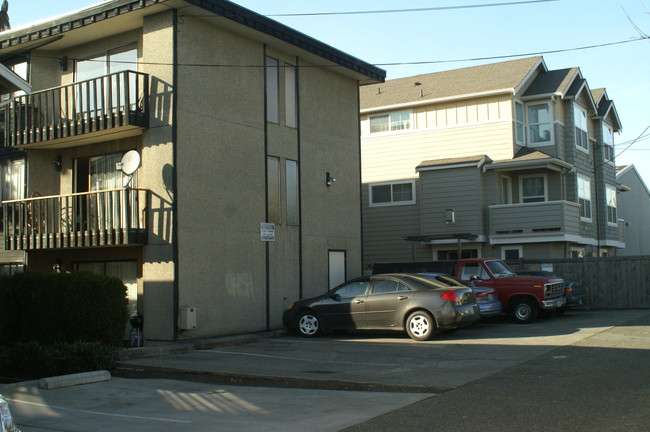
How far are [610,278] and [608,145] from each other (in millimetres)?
12829

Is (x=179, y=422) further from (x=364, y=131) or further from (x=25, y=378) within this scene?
(x=364, y=131)

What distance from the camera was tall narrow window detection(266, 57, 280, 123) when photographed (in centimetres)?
1881

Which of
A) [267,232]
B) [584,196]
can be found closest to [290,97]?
[267,232]

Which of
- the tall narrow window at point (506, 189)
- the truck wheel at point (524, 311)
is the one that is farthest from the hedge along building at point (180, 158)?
the tall narrow window at point (506, 189)

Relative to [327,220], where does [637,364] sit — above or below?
below

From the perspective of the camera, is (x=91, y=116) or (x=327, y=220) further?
(x=327, y=220)

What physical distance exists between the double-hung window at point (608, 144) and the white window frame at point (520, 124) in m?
6.87

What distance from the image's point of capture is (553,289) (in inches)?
740

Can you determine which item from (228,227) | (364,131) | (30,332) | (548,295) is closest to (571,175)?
(364,131)

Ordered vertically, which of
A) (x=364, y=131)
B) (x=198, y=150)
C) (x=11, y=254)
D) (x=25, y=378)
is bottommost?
(x=25, y=378)

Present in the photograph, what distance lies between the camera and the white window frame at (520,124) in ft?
90.6

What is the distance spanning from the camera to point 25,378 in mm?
11984

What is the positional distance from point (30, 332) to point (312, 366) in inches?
221

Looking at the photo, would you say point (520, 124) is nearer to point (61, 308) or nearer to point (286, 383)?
point (286, 383)
